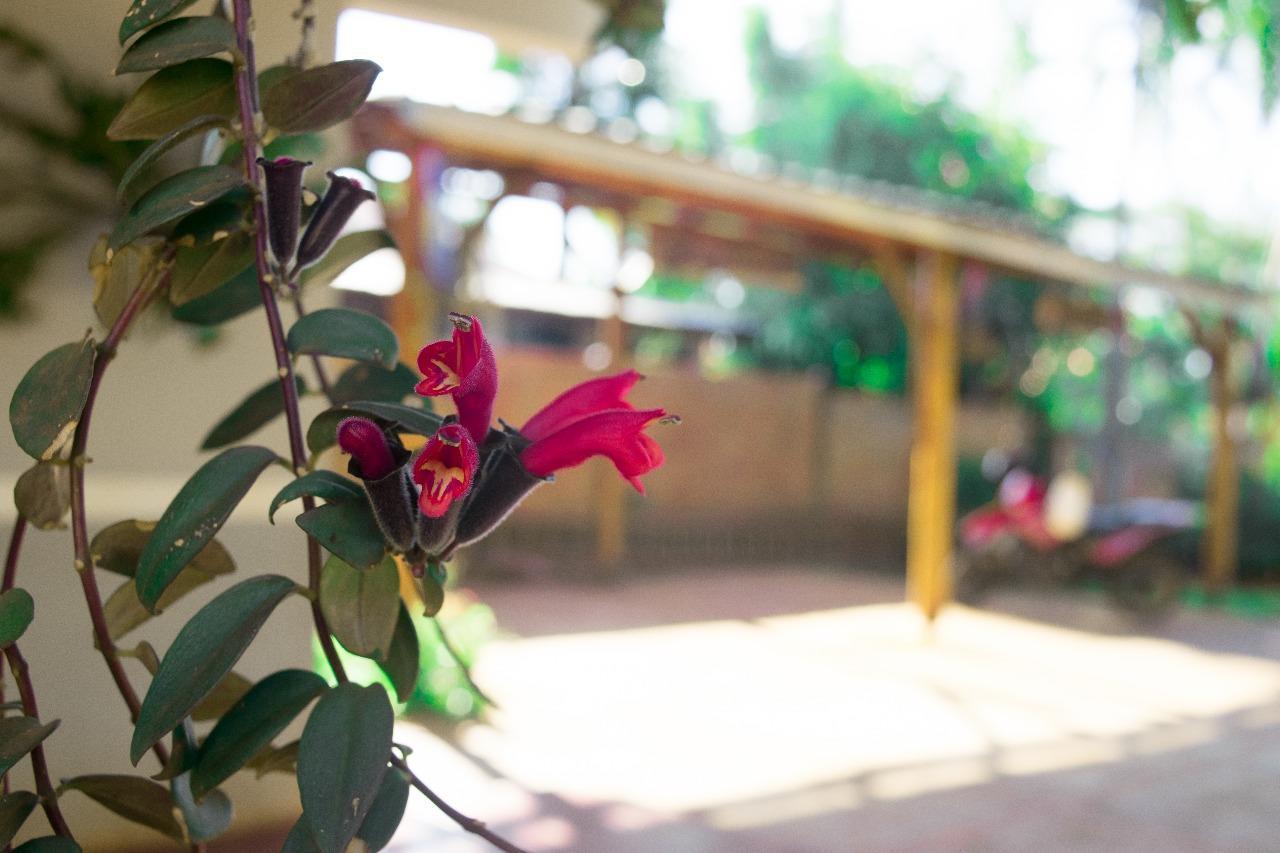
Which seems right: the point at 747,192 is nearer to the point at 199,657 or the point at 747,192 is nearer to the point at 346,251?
the point at 346,251

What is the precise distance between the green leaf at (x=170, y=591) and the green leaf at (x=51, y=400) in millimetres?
195

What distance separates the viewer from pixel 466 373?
789 mm

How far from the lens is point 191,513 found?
0.77 metres

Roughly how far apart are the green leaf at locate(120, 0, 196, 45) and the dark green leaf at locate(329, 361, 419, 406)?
0.34 m

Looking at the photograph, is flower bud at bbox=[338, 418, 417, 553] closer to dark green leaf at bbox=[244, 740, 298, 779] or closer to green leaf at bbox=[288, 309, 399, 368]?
green leaf at bbox=[288, 309, 399, 368]

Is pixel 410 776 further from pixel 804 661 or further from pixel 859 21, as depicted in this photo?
pixel 859 21

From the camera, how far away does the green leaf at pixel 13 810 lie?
83cm

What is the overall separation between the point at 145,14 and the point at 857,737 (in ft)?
12.7

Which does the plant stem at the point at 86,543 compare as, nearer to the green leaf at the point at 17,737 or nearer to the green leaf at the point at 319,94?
the green leaf at the point at 17,737

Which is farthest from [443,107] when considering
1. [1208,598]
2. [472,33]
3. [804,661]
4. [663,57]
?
[663,57]

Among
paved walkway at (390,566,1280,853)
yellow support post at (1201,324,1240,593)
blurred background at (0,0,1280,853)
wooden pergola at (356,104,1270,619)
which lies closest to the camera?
blurred background at (0,0,1280,853)

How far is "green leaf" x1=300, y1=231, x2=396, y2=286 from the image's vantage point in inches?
40.1

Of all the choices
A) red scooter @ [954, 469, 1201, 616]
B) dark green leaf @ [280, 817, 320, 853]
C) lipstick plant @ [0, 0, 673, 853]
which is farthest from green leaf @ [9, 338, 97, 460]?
red scooter @ [954, 469, 1201, 616]

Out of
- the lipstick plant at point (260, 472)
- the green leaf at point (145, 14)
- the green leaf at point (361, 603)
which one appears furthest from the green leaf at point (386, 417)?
the green leaf at point (145, 14)
